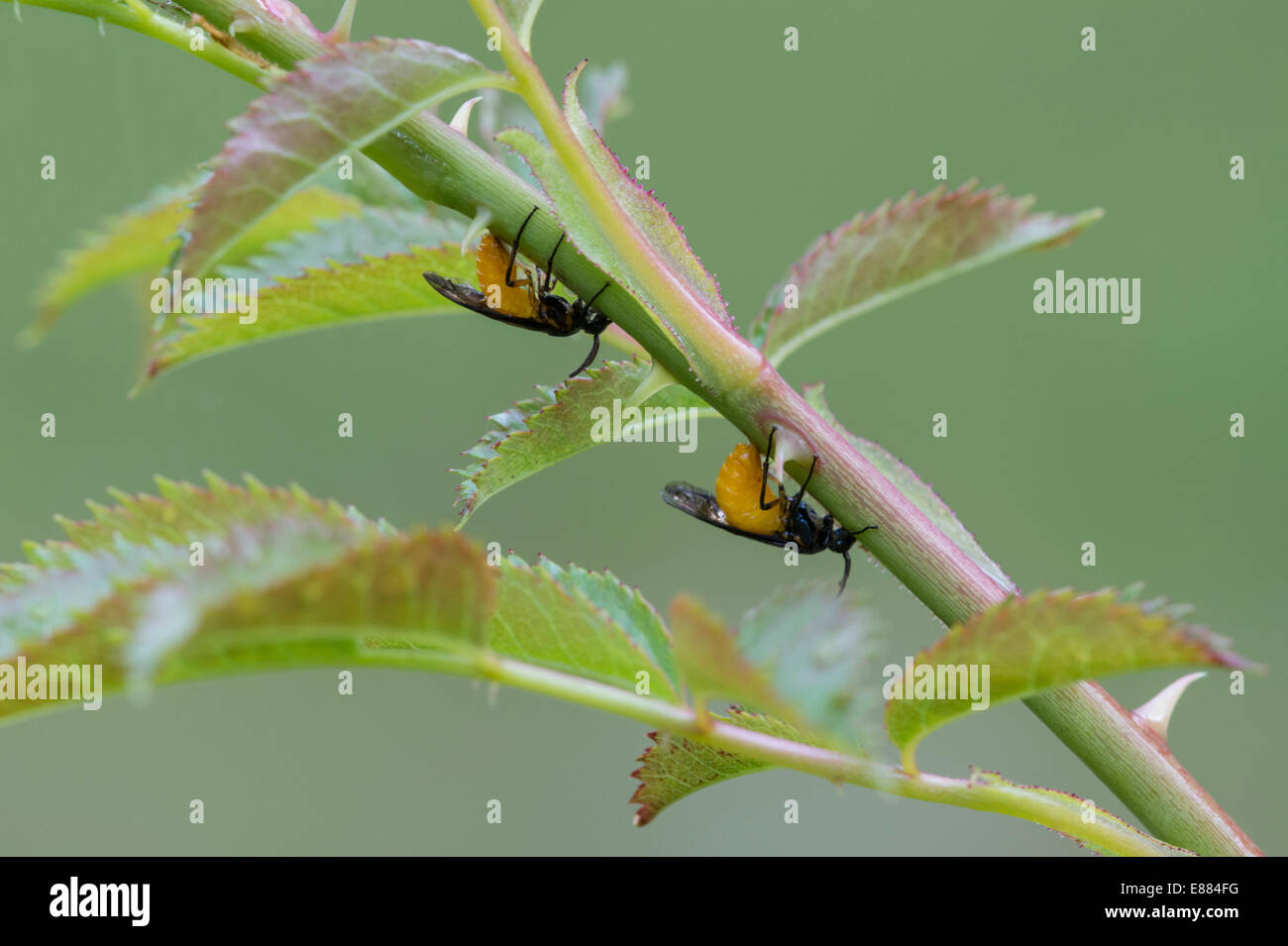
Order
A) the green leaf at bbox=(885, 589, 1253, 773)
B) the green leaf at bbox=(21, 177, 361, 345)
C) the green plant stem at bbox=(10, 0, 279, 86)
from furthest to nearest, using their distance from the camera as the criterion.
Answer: the green leaf at bbox=(21, 177, 361, 345), the green plant stem at bbox=(10, 0, 279, 86), the green leaf at bbox=(885, 589, 1253, 773)

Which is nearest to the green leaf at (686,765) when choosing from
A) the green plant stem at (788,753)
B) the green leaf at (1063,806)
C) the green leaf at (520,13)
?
the green plant stem at (788,753)

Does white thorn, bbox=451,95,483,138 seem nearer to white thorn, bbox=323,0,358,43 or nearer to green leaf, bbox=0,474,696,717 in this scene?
white thorn, bbox=323,0,358,43

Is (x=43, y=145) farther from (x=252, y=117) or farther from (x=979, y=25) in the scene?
(x=252, y=117)

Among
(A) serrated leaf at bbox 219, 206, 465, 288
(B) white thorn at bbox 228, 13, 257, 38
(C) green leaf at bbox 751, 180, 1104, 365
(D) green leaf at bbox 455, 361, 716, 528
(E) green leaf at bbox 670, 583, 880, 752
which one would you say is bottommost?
(E) green leaf at bbox 670, 583, 880, 752

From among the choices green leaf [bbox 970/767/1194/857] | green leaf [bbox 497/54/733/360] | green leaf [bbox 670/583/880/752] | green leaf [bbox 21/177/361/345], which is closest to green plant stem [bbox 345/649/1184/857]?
green leaf [bbox 970/767/1194/857]

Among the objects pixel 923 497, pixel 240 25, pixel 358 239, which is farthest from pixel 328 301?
pixel 923 497

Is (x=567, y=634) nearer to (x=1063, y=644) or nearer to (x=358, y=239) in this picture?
(x=1063, y=644)

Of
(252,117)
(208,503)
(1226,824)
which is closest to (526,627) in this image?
(208,503)

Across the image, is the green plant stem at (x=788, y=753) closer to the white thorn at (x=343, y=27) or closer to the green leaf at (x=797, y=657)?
the green leaf at (x=797, y=657)
